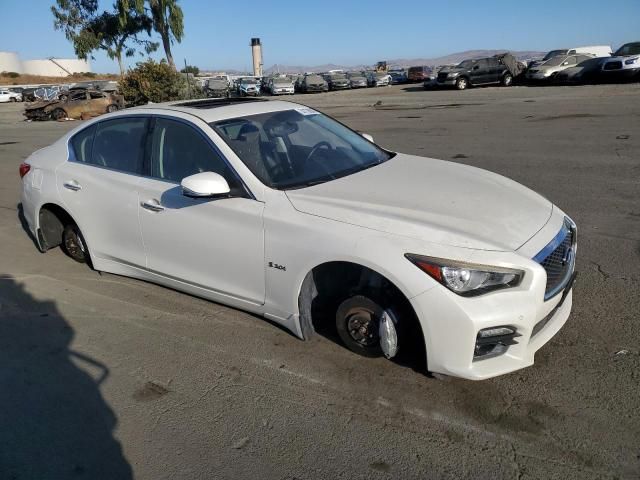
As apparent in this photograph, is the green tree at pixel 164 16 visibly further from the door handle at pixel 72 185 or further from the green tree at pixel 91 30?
the door handle at pixel 72 185

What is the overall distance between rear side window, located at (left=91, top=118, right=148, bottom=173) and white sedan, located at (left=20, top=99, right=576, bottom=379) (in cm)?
1

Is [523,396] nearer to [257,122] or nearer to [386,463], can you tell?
[386,463]

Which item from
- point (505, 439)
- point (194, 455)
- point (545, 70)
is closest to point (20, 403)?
point (194, 455)

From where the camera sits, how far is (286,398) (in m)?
2.95

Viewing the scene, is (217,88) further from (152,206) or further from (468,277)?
(468,277)

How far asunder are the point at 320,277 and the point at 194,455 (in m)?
1.21

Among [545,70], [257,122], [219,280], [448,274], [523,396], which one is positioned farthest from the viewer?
[545,70]

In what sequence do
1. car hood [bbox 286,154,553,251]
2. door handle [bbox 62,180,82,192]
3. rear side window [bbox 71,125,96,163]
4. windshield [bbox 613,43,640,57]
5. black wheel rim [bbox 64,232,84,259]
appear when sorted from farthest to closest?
windshield [bbox 613,43,640,57] → black wheel rim [bbox 64,232,84,259] → rear side window [bbox 71,125,96,163] → door handle [bbox 62,180,82,192] → car hood [bbox 286,154,553,251]

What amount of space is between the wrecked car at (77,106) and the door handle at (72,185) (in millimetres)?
24169

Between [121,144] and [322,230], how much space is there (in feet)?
7.11

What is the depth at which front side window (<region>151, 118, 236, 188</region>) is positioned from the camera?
3.57m

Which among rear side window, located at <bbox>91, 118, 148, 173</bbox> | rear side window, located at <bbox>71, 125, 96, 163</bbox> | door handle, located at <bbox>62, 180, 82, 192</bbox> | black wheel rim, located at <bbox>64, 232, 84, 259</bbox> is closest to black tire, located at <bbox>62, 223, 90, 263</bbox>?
black wheel rim, located at <bbox>64, 232, 84, 259</bbox>

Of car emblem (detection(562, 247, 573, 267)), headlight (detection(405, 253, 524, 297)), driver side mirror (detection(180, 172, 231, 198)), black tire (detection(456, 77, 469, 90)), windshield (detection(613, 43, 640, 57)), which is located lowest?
black tire (detection(456, 77, 469, 90))

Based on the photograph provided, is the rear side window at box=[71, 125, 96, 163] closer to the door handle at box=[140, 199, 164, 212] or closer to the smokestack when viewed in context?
the door handle at box=[140, 199, 164, 212]
